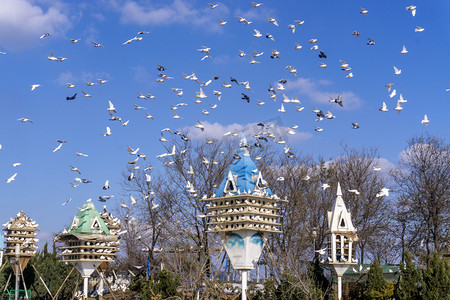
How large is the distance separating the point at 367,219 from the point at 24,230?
20998 millimetres

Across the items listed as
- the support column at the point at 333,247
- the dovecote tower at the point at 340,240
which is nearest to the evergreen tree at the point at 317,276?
the dovecote tower at the point at 340,240

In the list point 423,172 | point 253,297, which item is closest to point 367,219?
point 423,172

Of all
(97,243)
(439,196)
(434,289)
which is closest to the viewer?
(434,289)

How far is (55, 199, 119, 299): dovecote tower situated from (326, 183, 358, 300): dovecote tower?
33.6ft

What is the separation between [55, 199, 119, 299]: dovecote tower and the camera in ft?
91.7

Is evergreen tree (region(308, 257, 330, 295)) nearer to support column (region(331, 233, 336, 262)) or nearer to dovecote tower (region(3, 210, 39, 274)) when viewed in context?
support column (region(331, 233, 336, 262))

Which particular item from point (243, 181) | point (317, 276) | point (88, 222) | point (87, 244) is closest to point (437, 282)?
point (317, 276)

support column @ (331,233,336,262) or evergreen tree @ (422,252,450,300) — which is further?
support column @ (331,233,336,262)

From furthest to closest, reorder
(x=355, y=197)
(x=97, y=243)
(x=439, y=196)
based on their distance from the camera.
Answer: (x=355, y=197) → (x=439, y=196) → (x=97, y=243)

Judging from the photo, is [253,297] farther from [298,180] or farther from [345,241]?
[298,180]

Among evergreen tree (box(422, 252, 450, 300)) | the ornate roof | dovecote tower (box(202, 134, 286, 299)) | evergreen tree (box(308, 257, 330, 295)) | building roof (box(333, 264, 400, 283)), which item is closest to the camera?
evergreen tree (box(422, 252, 450, 300))

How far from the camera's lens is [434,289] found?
24531mm

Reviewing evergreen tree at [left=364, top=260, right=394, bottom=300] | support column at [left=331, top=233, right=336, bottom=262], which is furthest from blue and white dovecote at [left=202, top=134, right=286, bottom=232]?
evergreen tree at [left=364, top=260, right=394, bottom=300]

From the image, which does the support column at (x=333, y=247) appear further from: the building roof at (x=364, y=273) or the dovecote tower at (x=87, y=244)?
the dovecote tower at (x=87, y=244)
